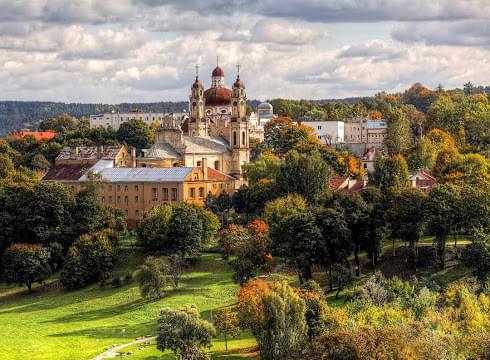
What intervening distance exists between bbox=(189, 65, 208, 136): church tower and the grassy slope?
4351cm

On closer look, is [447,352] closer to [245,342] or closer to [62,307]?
[245,342]

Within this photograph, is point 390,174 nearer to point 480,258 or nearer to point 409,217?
point 409,217

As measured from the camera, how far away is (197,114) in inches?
5148

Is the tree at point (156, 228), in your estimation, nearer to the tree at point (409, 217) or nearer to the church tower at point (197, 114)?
the tree at point (409, 217)

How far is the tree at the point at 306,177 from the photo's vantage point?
298 feet

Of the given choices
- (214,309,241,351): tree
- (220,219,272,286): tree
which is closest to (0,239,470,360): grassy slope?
(214,309,241,351): tree

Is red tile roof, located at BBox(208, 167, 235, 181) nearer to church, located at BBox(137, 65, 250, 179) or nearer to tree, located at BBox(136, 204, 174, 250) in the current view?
church, located at BBox(137, 65, 250, 179)

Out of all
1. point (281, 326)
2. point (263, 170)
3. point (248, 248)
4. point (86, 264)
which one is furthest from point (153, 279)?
point (263, 170)

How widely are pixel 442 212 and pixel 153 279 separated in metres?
23.7

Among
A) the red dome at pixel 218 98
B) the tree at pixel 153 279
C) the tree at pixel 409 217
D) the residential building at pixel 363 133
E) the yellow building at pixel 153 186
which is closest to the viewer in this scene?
the tree at pixel 409 217

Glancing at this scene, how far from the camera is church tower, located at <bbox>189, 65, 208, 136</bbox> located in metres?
130

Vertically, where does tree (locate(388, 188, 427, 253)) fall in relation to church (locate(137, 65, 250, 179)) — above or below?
below

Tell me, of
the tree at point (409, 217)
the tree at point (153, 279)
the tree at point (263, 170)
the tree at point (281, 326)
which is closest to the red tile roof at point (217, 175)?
the tree at point (263, 170)

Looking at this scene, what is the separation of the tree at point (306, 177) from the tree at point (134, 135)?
58.4m
